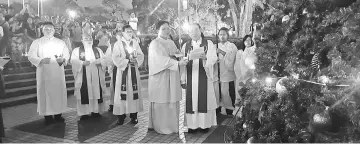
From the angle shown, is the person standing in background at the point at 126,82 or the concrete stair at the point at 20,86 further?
the concrete stair at the point at 20,86

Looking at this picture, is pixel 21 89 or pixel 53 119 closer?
pixel 53 119

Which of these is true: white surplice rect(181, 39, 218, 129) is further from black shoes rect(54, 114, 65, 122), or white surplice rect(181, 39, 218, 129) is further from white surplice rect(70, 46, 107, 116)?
black shoes rect(54, 114, 65, 122)

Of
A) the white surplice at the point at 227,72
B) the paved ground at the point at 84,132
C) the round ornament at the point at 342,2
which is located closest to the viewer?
the round ornament at the point at 342,2

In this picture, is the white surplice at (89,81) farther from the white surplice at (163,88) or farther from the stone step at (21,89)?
the stone step at (21,89)

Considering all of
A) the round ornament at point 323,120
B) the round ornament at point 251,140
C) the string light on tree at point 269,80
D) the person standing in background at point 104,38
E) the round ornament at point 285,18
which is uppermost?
the person standing in background at point 104,38

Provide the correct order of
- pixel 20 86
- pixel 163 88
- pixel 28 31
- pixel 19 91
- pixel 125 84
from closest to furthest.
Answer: pixel 163 88 < pixel 125 84 < pixel 19 91 < pixel 20 86 < pixel 28 31

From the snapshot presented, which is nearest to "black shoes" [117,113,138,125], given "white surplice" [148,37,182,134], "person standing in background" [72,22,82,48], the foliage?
"white surplice" [148,37,182,134]

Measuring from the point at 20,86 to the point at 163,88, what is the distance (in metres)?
6.42

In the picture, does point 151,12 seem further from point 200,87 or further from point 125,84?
point 200,87

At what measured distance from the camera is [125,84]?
6.71 meters

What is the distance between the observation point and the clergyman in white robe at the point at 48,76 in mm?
6770

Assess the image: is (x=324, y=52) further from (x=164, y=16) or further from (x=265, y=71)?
(x=164, y=16)

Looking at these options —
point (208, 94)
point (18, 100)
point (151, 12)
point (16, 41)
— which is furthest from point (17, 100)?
point (151, 12)

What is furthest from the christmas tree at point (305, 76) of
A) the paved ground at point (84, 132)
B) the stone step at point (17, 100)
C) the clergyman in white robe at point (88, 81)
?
the stone step at point (17, 100)
